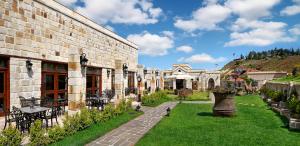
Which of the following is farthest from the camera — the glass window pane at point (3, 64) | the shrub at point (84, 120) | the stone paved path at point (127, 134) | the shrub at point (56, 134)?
the glass window pane at point (3, 64)

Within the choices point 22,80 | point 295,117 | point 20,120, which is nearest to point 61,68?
point 22,80

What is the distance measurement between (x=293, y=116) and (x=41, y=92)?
10464mm

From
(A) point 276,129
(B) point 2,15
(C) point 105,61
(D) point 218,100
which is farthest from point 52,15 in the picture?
(A) point 276,129

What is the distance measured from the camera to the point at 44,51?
12258 millimetres

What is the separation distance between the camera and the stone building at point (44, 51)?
33.3ft

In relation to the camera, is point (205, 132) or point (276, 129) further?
point (276, 129)

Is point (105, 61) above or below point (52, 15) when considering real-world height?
below

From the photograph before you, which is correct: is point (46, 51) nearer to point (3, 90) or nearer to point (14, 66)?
point (14, 66)

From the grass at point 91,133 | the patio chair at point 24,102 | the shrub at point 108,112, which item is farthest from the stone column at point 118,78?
the patio chair at point 24,102

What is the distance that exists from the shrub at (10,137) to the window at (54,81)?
6175 millimetres

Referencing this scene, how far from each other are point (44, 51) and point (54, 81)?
1.85m

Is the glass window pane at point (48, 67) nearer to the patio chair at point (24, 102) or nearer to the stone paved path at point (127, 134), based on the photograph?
the patio chair at point (24, 102)

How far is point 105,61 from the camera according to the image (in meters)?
19.8

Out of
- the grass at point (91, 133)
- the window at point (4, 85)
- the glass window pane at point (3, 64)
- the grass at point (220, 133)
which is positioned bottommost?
the grass at point (220, 133)
